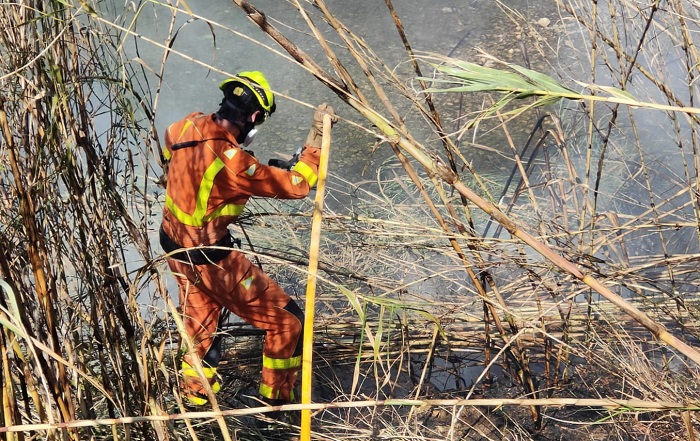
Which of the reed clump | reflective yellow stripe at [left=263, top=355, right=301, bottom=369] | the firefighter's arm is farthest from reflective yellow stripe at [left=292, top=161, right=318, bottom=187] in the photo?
reflective yellow stripe at [left=263, top=355, right=301, bottom=369]

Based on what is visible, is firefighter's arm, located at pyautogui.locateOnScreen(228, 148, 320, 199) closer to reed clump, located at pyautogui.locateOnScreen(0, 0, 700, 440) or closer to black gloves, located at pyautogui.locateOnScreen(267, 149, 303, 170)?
black gloves, located at pyautogui.locateOnScreen(267, 149, 303, 170)

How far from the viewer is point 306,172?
329 centimetres

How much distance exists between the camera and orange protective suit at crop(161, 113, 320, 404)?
3207 mm

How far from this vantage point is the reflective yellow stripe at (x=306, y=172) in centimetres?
328

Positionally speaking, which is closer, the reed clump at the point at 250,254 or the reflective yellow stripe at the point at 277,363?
the reed clump at the point at 250,254

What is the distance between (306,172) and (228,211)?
43cm

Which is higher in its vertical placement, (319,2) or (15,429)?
(319,2)

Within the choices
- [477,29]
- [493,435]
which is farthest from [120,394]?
[477,29]

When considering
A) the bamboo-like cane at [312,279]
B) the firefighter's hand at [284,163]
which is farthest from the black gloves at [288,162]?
the bamboo-like cane at [312,279]

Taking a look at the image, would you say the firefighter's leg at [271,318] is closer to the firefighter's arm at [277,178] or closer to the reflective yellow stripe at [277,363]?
the reflective yellow stripe at [277,363]

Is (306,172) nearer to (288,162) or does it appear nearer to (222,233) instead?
(288,162)

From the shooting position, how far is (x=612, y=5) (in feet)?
9.23

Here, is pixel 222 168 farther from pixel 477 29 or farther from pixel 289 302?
pixel 477 29

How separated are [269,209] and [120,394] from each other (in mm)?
3285
